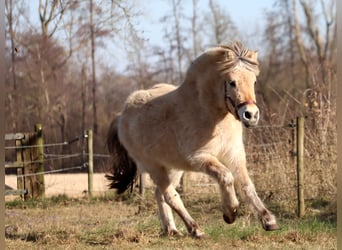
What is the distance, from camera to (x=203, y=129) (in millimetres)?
7281

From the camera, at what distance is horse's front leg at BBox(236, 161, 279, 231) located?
6773 mm

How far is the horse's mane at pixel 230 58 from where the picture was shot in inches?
275

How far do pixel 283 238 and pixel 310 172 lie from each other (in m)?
4.74

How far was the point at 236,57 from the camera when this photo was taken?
705cm

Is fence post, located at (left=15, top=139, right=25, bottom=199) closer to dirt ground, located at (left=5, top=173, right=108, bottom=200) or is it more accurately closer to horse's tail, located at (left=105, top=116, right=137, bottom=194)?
dirt ground, located at (left=5, top=173, right=108, bottom=200)

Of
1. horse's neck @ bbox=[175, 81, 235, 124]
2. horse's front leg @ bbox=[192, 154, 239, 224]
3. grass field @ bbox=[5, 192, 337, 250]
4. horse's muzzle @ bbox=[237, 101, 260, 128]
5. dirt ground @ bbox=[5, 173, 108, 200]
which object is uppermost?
horse's neck @ bbox=[175, 81, 235, 124]

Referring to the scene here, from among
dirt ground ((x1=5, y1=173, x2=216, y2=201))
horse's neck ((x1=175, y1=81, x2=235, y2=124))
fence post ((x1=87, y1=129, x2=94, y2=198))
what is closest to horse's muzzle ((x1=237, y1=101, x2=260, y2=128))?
horse's neck ((x1=175, y1=81, x2=235, y2=124))

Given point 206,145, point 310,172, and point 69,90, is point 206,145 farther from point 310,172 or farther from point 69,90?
point 69,90

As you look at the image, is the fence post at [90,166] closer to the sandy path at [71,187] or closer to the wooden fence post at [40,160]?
the sandy path at [71,187]

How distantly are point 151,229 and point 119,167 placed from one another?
130cm

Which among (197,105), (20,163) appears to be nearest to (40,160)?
(20,163)

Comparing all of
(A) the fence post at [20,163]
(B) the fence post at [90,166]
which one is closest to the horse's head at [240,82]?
(B) the fence post at [90,166]

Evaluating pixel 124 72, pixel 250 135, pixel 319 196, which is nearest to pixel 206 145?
pixel 319 196

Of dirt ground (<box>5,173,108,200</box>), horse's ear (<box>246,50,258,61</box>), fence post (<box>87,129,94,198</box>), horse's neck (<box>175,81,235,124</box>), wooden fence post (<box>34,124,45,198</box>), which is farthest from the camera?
dirt ground (<box>5,173,108,200</box>)
